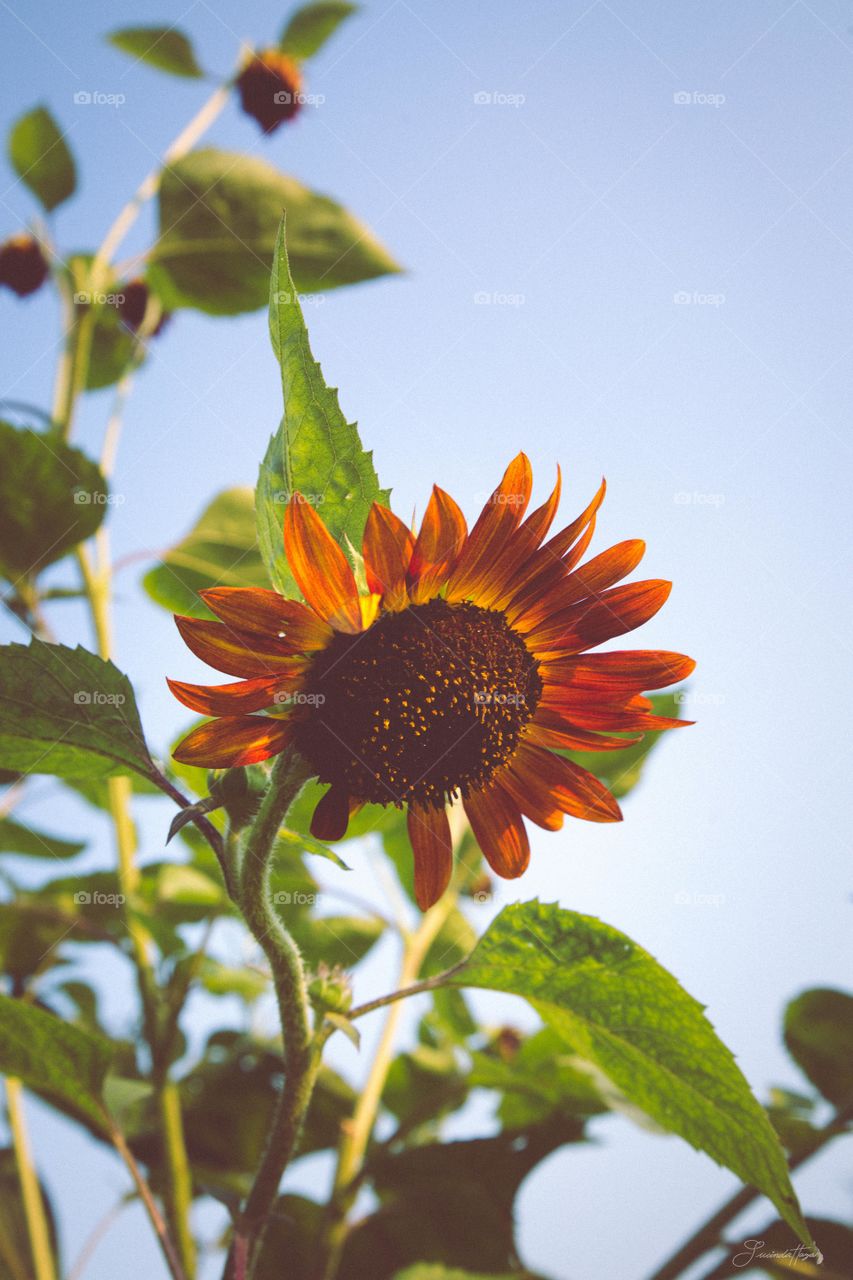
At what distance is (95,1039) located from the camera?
2.88 ft

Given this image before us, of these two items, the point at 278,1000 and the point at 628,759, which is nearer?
the point at 278,1000

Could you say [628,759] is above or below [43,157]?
below

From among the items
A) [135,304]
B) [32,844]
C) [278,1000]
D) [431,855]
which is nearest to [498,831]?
[431,855]

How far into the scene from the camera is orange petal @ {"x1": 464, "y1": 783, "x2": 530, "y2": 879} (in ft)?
2.93

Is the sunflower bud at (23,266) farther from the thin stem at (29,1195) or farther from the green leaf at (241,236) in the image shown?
the thin stem at (29,1195)

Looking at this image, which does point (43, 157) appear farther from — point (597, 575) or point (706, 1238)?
point (706, 1238)

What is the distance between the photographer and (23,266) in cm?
187

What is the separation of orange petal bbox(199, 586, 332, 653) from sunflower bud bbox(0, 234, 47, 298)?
57.2 inches

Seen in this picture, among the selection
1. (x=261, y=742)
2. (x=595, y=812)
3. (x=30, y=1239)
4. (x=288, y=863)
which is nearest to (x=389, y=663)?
(x=261, y=742)

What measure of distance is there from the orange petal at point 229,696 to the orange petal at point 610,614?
286 millimetres

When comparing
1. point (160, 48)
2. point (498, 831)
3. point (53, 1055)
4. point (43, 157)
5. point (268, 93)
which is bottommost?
point (53, 1055)

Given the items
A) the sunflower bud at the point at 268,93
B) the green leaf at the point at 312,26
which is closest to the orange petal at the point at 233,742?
the sunflower bud at the point at 268,93

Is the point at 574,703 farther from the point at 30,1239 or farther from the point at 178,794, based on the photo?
the point at 30,1239

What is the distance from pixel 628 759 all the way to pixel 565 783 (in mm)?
594
